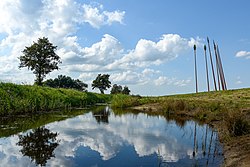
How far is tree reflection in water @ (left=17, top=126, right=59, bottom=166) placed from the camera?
11.5 metres

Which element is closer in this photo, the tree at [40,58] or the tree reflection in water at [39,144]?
the tree reflection in water at [39,144]

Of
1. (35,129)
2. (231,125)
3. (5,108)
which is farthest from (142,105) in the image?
(231,125)

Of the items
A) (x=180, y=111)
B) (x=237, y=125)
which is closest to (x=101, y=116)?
(x=180, y=111)

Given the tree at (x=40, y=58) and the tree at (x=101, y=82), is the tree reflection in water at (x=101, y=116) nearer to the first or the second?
the tree at (x=40, y=58)

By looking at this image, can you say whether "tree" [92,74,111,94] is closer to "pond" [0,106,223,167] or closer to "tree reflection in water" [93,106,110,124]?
"tree reflection in water" [93,106,110,124]

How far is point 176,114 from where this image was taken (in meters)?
29.4

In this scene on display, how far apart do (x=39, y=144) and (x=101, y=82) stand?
81479mm

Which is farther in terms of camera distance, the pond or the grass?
the grass

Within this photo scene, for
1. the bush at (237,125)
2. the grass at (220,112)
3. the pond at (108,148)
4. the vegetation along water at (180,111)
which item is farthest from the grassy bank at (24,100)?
the bush at (237,125)

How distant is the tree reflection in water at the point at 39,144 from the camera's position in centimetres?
1146

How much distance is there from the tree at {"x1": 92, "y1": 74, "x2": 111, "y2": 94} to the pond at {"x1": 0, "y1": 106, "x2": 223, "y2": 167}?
250 ft

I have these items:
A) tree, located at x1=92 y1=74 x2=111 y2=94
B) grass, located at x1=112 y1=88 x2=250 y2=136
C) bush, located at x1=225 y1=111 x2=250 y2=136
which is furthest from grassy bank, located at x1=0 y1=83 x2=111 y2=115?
tree, located at x1=92 y1=74 x2=111 y2=94

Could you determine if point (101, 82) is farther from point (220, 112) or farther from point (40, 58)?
point (220, 112)

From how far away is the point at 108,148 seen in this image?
13.5 metres
